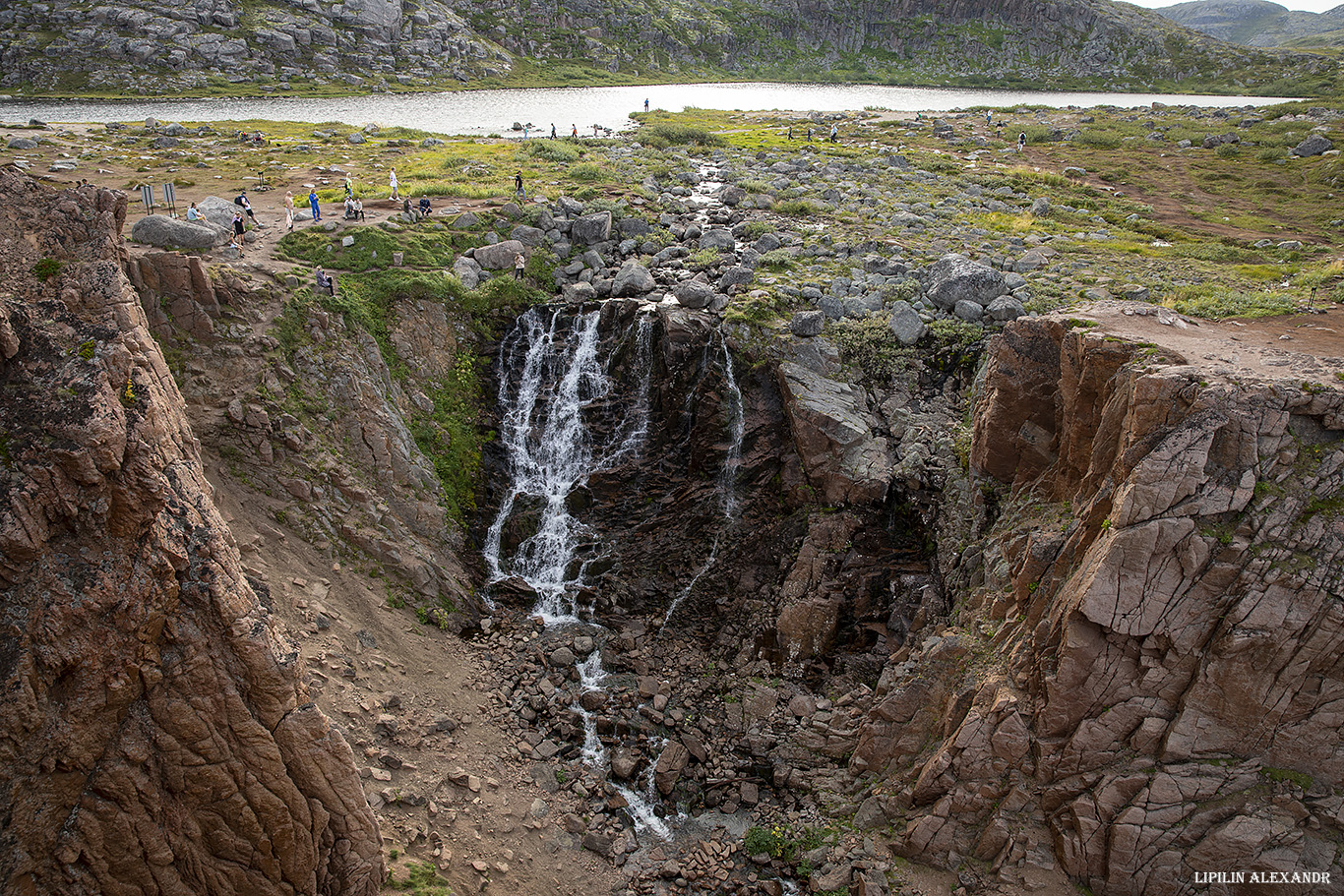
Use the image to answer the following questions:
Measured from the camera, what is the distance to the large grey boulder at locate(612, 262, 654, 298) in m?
30.5

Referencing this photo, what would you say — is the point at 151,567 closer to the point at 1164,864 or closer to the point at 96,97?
the point at 1164,864

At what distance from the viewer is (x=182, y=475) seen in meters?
12.2

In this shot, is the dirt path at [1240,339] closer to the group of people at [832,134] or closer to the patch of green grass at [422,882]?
the patch of green grass at [422,882]

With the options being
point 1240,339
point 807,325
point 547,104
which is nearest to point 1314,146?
point 1240,339

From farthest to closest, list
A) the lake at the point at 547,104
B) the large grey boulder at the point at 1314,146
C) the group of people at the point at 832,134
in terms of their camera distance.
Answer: the lake at the point at 547,104
the group of people at the point at 832,134
the large grey boulder at the point at 1314,146

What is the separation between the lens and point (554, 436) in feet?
93.8

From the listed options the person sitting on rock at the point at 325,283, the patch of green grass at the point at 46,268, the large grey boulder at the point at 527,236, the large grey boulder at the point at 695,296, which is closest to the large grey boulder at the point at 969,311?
the large grey boulder at the point at 695,296

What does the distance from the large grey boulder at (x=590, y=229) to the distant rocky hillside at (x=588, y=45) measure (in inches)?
2212

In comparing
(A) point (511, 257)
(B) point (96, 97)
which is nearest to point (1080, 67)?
(A) point (511, 257)

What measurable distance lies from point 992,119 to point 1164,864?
234 ft

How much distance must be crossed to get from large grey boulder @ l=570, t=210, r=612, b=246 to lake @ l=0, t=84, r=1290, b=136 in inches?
1185

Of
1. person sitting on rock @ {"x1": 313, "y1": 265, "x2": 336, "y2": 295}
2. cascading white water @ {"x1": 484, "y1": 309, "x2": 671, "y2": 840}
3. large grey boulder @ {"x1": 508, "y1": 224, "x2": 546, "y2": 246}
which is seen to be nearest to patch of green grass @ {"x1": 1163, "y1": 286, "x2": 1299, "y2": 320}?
cascading white water @ {"x1": 484, "y1": 309, "x2": 671, "y2": 840}

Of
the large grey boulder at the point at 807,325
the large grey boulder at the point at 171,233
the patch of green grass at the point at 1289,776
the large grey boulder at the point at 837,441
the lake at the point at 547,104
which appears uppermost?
the lake at the point at 547,104

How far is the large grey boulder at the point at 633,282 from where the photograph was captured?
30.5 meters
